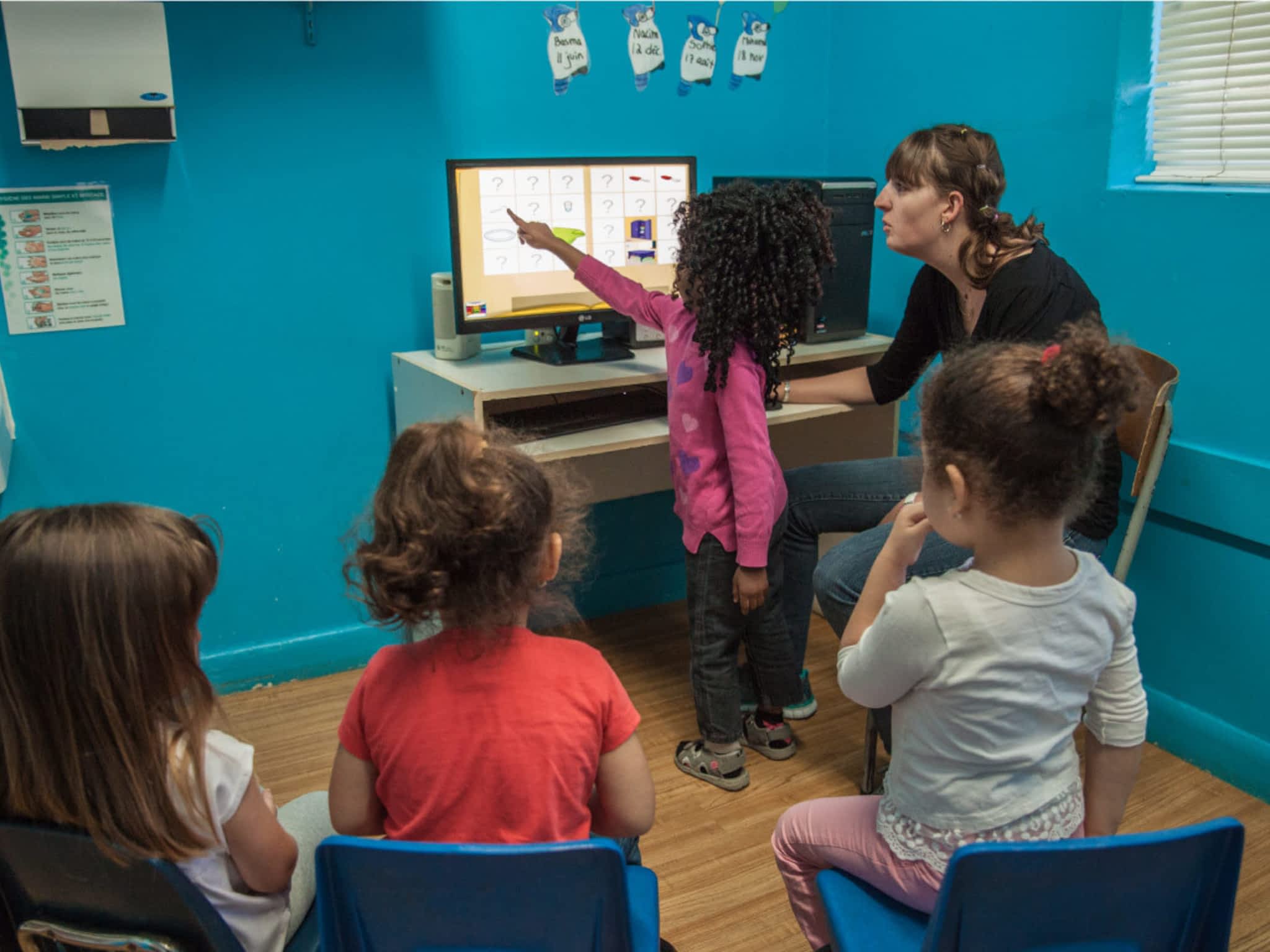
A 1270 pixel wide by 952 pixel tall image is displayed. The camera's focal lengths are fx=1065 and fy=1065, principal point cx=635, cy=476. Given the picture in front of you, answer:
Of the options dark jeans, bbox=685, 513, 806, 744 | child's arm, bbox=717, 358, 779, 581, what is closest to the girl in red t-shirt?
child's arm, bbox=717, 358, 779, 581

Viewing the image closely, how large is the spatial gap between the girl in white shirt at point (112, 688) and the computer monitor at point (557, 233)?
1.46 m

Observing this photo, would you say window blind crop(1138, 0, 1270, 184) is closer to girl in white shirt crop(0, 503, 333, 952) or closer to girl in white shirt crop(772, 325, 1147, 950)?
girl in white shirt crop(772, 325, 1147, 950)

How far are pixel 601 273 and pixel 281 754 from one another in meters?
1.26

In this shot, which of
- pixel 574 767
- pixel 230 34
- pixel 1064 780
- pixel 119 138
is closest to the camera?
pixel 574 767

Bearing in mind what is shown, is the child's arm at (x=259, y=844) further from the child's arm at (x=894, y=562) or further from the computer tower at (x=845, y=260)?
the computer tower at (x=845, y=260)

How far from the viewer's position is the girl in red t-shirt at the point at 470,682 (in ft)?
3.48

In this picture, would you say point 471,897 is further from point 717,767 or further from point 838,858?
point 717,767

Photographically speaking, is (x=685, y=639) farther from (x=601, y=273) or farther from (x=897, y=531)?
(x=897, y=531)

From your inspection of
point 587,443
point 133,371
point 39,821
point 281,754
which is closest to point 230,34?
point 133,371

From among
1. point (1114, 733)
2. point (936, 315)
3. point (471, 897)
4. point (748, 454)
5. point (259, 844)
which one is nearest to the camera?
point (471, 897)

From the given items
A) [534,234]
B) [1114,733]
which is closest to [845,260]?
[534,234]

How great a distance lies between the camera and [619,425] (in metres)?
2.36

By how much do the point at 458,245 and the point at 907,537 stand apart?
144 cm

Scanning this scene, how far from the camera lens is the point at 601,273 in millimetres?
2299
